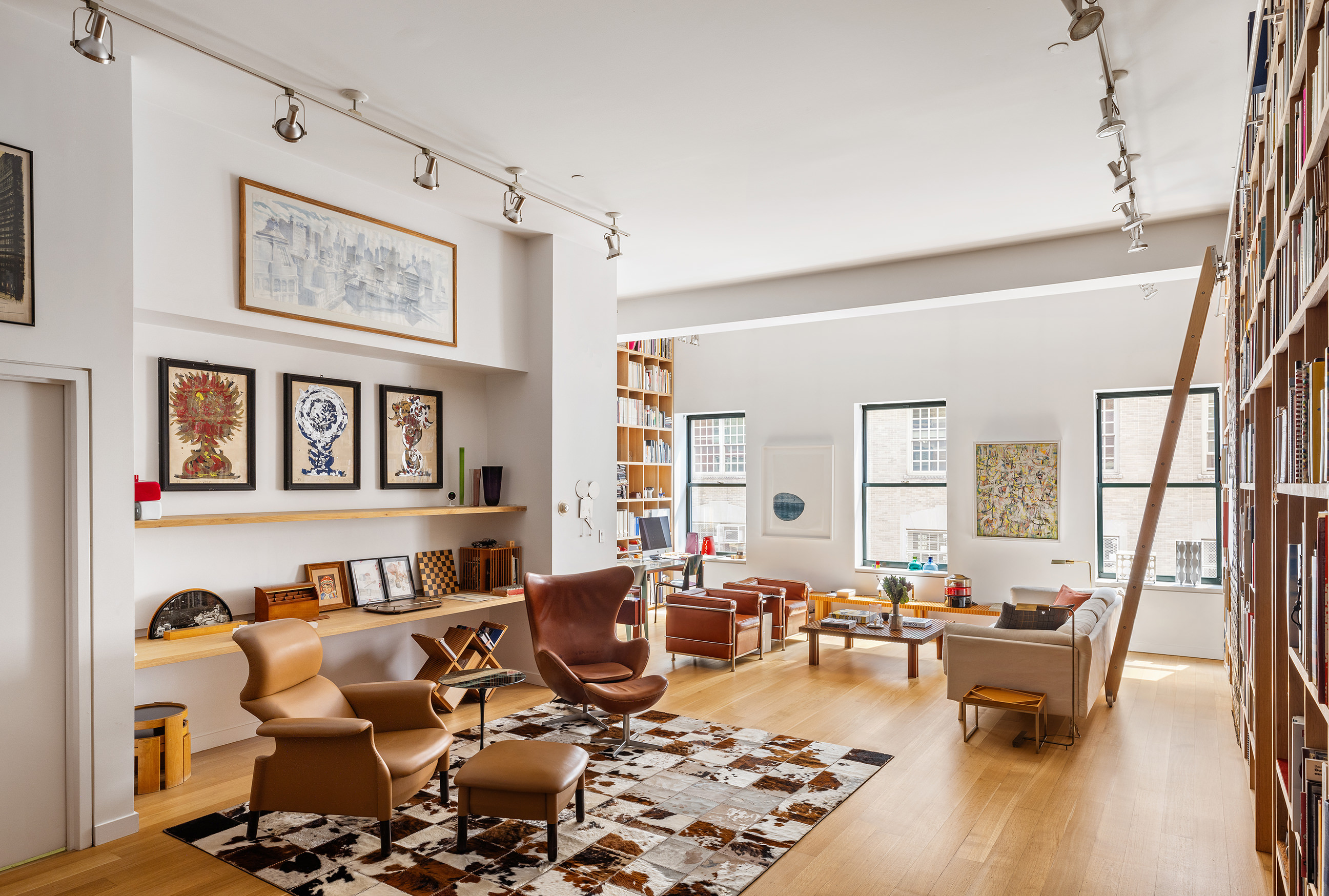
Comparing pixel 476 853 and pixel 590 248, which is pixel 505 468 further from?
pixel 476 853

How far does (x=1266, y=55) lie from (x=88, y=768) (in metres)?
5.38

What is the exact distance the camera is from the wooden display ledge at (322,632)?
12.8 feet

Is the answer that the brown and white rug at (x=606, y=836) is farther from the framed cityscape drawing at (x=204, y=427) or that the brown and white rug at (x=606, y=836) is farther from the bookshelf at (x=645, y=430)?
the bookshelf at (x=645, y=430)

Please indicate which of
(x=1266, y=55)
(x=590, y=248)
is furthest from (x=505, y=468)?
(x=1266, y=55)

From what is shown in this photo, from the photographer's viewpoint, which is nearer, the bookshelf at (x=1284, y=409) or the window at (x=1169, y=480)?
the bookshelf at (x=1284, y=409)

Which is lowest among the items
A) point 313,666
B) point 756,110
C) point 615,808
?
point 615,808

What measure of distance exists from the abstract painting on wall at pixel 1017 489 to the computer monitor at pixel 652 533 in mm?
3398

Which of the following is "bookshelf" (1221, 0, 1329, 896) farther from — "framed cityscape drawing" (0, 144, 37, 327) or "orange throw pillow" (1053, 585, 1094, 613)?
"framed cityscape drawing" (0, 144, 37, 327)

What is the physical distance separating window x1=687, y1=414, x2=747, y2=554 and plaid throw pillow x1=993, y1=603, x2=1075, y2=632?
4.48 meters

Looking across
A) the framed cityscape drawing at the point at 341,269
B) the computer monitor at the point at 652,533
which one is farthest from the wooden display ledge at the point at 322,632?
the computer monitor at the point at 652,533

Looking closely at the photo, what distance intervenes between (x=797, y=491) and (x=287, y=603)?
5.96 metres

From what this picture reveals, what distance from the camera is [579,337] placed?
6.35 m

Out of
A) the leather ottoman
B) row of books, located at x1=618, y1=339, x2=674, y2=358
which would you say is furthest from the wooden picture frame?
row of books, located at x1=618, y1=339, x2=674, y2=358

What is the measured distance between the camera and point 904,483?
8891 millimetres
